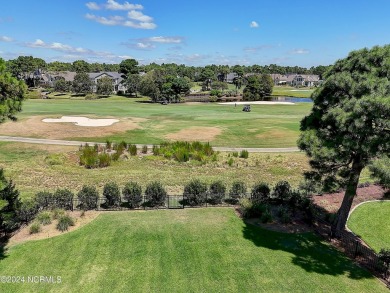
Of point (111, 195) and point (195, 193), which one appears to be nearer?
point (111, 195)

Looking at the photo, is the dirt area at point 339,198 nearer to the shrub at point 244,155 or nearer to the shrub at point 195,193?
the shrub at point 195,193

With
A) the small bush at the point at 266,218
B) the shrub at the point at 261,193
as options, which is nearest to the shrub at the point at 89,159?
the shrub at the point at 261,193

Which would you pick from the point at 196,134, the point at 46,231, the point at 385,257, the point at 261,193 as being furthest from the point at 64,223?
the point at 196,134

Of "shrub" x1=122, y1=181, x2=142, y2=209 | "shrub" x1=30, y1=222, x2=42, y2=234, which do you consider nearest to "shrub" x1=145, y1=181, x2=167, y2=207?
"shrub" x1=122, y1=181, x2=142, y2=209

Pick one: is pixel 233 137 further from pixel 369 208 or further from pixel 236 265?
pixel 236 265

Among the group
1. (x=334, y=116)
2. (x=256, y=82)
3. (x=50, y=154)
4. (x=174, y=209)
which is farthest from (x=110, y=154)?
(x=256, y=82)

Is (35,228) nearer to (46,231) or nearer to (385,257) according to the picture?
(46,231)
